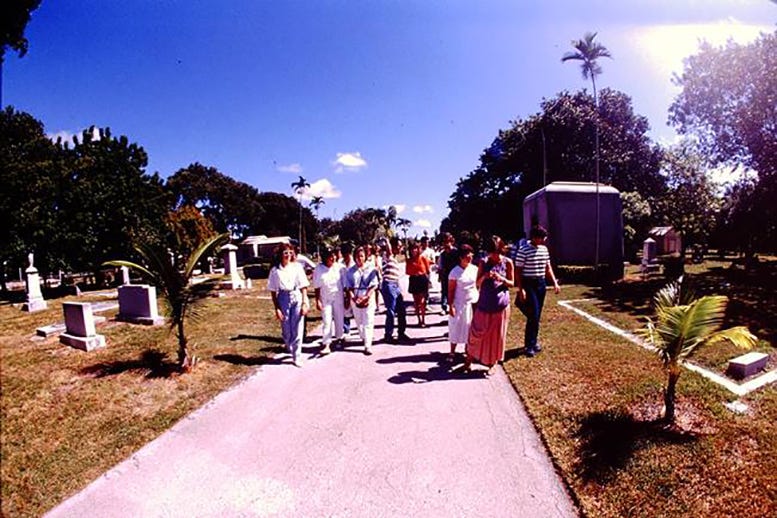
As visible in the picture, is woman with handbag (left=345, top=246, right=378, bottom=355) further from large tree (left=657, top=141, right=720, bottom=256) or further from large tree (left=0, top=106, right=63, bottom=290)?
large tree (left=657, top=141, right=720, bottom=256)

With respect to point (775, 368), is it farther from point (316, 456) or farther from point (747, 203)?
point (747, 203)

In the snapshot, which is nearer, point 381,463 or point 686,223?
point 381,463

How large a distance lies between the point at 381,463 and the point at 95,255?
25.5 meters

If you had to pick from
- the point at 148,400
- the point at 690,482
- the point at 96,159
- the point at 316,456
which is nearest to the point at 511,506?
the point at 690,482

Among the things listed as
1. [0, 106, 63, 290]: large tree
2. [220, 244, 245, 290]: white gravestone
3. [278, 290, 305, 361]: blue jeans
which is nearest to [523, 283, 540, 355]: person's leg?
[278, 290, 305, 361]: blue jeans

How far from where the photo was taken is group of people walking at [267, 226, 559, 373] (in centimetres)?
588

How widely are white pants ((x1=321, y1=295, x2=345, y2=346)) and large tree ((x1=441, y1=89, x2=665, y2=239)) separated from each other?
2367 centimetres

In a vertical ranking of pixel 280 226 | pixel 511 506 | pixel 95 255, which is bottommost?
pixel 511 506

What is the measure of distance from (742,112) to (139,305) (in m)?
26.0

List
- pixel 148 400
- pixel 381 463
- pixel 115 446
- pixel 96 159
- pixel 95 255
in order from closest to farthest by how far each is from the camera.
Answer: pixel 381 463, pixel 115 446, pixel 148 400, pixel 95 255, pixel 96 159

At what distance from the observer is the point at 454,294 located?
6461 millimetres

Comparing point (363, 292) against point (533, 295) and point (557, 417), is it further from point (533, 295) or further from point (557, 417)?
point (557, 417)

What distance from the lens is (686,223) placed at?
96.8 ft

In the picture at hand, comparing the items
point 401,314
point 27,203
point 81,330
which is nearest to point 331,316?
point 401,314
